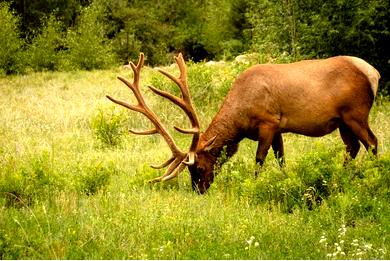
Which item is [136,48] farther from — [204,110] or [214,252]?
[214,252]

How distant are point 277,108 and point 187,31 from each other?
129 ft

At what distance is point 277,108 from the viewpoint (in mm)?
7449

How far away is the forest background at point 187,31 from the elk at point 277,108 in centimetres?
559

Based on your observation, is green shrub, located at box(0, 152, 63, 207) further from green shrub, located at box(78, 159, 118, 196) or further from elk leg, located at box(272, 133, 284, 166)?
elk leg, located at box(272, 133, 284, 166)

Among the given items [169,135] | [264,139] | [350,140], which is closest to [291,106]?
[264,139]

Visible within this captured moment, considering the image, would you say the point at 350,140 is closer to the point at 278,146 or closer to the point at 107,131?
the point at 278,146

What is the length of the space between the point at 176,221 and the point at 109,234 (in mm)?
662

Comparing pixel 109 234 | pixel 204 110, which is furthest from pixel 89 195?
pixel 204 110

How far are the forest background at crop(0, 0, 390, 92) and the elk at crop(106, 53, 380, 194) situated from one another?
220 inches

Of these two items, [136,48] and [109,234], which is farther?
[136,48]

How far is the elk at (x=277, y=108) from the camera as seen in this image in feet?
24.1

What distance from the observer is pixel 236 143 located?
7594 mm

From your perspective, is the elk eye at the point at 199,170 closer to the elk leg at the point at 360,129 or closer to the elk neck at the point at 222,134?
the elk neck at the point at 222,134

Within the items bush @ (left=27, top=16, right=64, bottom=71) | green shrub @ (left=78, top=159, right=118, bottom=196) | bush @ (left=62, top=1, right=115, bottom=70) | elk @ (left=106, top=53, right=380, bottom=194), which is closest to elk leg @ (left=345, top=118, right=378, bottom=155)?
elk @ (left=106, top=53, right=380, bottom=194)
